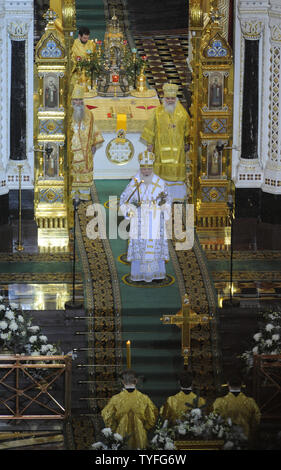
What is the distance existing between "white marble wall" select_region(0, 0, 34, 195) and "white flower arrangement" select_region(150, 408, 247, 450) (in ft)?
27.7

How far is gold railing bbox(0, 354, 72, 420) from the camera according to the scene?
87.3ft

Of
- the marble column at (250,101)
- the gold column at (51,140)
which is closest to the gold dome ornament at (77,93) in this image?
the gold column at (51,140)

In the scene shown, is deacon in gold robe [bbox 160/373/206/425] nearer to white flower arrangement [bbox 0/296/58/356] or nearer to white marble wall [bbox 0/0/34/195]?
white flower arrangement [bbox 0/296/58/356]

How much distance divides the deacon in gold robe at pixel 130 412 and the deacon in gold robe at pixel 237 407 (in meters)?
1.07

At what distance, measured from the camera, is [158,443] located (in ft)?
80.8

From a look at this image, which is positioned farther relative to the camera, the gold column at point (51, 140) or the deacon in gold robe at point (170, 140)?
the deacon in gold robe at point (170, 140)

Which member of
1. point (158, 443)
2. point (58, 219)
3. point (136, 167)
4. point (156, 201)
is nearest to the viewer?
point (158, 443)

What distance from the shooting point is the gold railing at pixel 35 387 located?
26.6 meters

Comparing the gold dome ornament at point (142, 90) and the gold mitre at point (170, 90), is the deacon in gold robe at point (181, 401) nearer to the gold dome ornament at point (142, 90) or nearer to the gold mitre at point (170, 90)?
the gold mitre at point (170, 90)

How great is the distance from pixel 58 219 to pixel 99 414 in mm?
6183

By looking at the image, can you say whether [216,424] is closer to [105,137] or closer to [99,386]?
[99,386]

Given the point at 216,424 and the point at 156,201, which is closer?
the point at 216,424

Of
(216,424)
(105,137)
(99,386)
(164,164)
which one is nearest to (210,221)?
(164,164)

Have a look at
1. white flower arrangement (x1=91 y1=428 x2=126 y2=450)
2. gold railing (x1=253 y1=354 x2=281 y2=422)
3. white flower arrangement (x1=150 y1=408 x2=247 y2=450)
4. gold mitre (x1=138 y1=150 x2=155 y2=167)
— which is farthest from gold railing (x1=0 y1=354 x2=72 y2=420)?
gold mitre (x1=138 y1=150 x2=155 y2=167)
